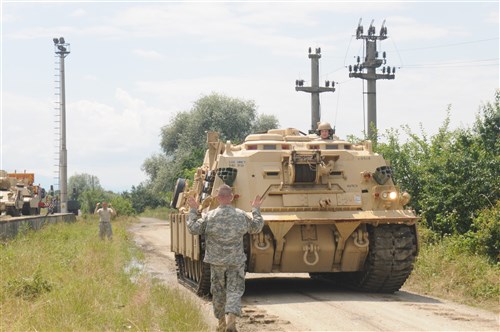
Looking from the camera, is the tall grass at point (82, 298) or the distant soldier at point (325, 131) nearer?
the tall grass at point (82, 298)

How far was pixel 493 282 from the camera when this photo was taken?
51.5 ft

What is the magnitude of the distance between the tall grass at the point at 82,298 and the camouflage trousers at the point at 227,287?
1.13 ft

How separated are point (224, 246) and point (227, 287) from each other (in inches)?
18.6

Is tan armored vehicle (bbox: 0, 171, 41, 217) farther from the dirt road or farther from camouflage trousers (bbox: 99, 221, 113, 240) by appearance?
the dirt road

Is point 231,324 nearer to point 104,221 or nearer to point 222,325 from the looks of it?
point 222,325

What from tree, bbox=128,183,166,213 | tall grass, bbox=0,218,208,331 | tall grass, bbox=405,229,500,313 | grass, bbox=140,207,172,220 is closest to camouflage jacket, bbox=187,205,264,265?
tall grass, bbox=0,218,208,331

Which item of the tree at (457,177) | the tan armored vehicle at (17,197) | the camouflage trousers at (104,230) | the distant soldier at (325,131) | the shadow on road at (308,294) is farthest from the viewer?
the tan armored vehicle at (17,197)

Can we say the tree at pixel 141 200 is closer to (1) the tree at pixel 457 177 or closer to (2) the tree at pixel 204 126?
(2) the tree at pixel 204 126

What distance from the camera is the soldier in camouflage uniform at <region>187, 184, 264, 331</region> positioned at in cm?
1090

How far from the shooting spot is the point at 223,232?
11.0m

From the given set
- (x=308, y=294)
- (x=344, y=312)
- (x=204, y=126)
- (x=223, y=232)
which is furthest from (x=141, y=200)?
(x=223, y=232)

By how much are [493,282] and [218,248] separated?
21.5ft

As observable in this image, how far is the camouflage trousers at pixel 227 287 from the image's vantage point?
35.3 feet

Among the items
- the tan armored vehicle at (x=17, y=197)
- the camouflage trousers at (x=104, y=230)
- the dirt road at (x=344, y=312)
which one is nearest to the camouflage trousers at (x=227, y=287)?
the dirt road at (x=344, y=312)
